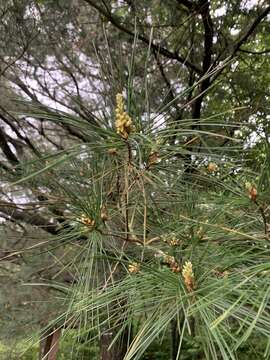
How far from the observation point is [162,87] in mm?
2432

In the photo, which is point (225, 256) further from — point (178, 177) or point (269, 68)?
point (269, 68)

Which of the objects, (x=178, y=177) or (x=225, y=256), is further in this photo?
(x=178, y=177)

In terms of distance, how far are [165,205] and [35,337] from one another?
390 millimetres

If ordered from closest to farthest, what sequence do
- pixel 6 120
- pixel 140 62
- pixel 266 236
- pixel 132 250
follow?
1. pixel 266 236
2. pixel 132 250
3. pixel 140 62
4. pixel 6 120

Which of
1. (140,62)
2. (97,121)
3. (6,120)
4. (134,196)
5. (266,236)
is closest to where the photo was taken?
(266,236)

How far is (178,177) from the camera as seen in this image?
883mm

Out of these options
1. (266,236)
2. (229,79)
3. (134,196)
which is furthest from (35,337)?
(229,79)

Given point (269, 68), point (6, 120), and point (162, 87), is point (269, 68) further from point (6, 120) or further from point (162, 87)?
point (6, 120)

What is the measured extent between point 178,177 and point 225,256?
201mm

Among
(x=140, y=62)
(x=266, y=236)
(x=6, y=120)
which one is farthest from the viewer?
(x=6, y=120)

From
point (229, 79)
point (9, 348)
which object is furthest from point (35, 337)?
point (229, 79)

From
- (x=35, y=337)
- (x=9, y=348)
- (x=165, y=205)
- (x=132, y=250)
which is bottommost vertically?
(x=9, y=348)

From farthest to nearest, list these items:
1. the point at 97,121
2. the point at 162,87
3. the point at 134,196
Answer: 1. the point at 162,87
2. the point at 134,196
3. the point at 97,121

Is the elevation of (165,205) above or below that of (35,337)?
above
